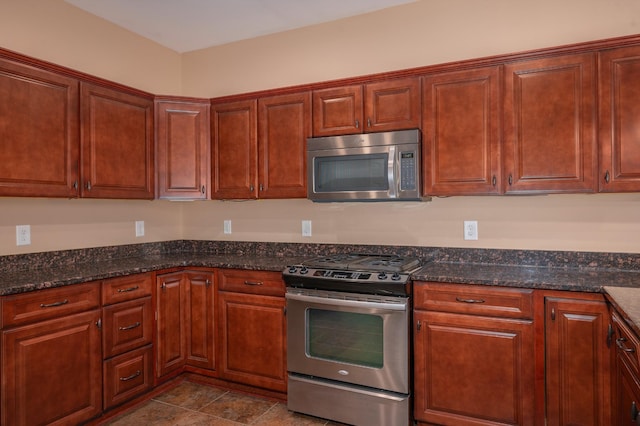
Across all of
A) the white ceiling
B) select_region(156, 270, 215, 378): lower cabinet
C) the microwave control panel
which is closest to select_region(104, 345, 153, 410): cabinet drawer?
select_region(156, 270, 215, 378): lower cabinet

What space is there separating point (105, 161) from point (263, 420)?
200 centimetres

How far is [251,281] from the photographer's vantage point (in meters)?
2.82

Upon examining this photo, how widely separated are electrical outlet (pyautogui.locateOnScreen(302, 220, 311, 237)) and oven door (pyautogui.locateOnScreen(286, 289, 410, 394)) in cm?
75

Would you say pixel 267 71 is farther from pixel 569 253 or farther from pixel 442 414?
pixel 442 414

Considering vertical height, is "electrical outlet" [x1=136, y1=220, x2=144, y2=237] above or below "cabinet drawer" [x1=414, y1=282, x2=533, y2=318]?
above

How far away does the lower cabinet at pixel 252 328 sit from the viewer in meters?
2.74

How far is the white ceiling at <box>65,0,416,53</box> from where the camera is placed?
2939 millimetres

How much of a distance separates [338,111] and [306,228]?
0.99 meters

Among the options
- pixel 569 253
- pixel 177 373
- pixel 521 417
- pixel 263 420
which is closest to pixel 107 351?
pixel 177 373

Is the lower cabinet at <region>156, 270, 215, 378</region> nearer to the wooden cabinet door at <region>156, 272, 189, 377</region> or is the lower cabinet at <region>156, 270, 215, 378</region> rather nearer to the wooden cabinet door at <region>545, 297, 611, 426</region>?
the wooden cabinet door at <region>156, 272, 189, 377</region>

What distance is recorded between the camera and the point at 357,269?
96.6 inches

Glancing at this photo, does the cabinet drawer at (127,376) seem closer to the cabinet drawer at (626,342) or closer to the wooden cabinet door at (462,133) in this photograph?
the wooden cabinet door at (462,133)

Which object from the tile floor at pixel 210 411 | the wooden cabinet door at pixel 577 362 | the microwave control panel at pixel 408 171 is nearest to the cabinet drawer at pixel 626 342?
the wooden cabinet door at pixel 577 362

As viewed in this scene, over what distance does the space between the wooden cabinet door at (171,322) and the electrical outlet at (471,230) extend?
206 cm
